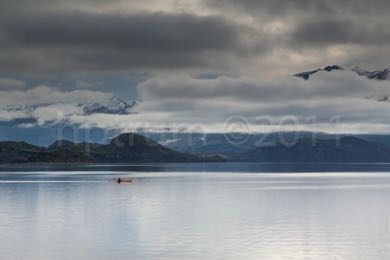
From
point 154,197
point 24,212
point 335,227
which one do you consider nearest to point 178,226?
point 335,227

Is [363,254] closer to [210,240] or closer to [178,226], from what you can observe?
[210,240]

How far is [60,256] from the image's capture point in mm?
64750

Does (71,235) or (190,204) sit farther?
(190,204)

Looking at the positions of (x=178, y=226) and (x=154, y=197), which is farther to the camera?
(x=154, y=197)

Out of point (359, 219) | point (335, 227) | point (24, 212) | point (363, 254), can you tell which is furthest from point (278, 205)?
point (363, 254)

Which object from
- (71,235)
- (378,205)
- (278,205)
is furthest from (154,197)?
(71,235)

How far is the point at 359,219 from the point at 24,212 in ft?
178

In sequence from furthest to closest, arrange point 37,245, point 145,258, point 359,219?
point 359,219 → point 37,245 → point 145,258

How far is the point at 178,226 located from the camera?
90000 mm

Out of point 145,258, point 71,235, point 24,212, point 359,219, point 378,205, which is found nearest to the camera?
point 145,258

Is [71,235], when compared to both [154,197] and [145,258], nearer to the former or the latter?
[145,258]

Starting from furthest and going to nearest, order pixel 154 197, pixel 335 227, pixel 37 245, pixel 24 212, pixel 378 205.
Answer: pixel 154 197 → pixel 378 205 → pixel 24 212 → pixel 335 227 → pixel 37 245

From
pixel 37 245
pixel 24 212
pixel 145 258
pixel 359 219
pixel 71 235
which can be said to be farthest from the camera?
pixel 24 212

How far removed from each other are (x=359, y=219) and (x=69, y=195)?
77.7 m
